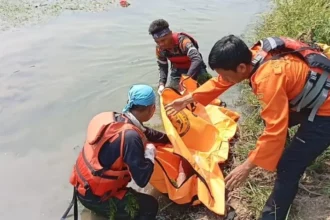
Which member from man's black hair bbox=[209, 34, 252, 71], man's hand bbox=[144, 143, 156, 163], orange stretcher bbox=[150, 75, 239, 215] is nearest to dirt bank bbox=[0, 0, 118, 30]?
orange stretcher bbox=[150, 75, 239, 215]

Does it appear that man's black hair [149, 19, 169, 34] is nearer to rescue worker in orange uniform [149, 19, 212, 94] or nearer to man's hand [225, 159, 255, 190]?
rescue worker in orange uniform [149, 19, 212, 94]

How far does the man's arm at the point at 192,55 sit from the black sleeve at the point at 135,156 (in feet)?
6.36

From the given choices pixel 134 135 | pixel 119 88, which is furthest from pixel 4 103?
pixel 134 135

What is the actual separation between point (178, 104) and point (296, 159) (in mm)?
1121

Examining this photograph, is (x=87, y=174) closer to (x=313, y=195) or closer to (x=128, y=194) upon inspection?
(x=128, y=194)

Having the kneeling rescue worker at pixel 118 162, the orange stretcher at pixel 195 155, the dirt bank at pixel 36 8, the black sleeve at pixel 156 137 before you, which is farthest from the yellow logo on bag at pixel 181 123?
the dirt bank at pixel 36 8

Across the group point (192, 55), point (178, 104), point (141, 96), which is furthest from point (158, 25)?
point (141, 96)

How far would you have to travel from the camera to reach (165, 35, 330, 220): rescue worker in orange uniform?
2.56 metres

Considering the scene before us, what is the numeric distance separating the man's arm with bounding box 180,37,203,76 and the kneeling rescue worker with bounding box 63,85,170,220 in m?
1.68

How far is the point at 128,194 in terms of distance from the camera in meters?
3.31

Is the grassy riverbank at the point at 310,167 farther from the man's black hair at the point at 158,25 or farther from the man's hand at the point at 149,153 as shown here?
the man's black hair at the point at 158,25

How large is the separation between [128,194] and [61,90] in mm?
2864

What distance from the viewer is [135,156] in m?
2.98

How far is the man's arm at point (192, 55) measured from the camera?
4797 millimetres
